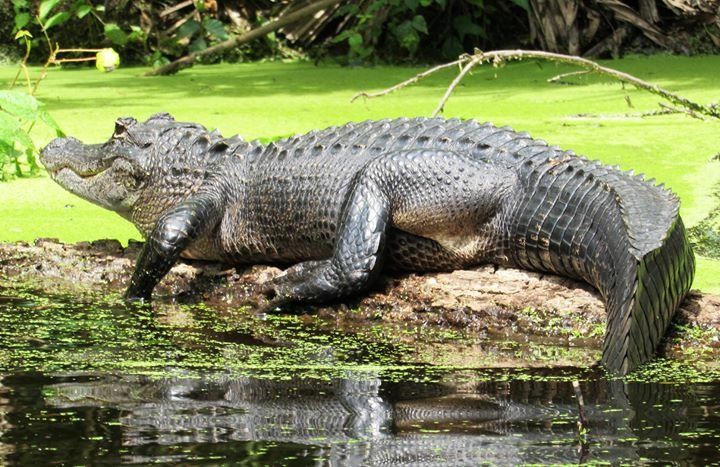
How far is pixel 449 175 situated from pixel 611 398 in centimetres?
159

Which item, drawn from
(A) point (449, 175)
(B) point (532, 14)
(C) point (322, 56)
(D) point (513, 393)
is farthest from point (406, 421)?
(C) point (322, 56)

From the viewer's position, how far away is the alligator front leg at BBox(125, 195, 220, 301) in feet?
15.6

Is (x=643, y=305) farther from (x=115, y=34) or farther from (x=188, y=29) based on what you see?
(x=188, y=29)

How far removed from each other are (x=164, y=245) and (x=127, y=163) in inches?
29.6

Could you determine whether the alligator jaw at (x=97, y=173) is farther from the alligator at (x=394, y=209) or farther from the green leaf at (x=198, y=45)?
the green leaf at (x=198, y=45)

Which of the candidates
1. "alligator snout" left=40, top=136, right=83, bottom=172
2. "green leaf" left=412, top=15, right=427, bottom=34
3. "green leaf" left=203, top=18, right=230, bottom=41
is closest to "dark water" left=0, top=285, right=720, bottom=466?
"alligator snout" left=40, top=136, right=83, bottom=172

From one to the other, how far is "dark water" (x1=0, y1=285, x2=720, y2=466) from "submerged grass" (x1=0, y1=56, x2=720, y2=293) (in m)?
1.41

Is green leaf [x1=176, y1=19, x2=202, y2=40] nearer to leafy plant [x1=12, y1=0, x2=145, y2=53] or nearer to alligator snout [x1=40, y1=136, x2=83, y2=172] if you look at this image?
leafy plant [x1=12, y1=0, x2=145, y2=53]

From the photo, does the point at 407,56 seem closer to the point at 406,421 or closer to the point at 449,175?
the point at 449,175

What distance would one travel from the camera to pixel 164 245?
4824 millimetres

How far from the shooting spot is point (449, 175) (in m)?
4.56

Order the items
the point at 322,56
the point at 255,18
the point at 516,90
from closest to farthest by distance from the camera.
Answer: the point at 516,90 < the point at 322,56 < the point at 255,18

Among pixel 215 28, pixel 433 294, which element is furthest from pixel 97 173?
pixel 215 28

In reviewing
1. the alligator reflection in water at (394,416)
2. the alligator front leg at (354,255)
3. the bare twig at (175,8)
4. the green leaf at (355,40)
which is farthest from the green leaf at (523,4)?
the alligator reflection in water at (394,416)
